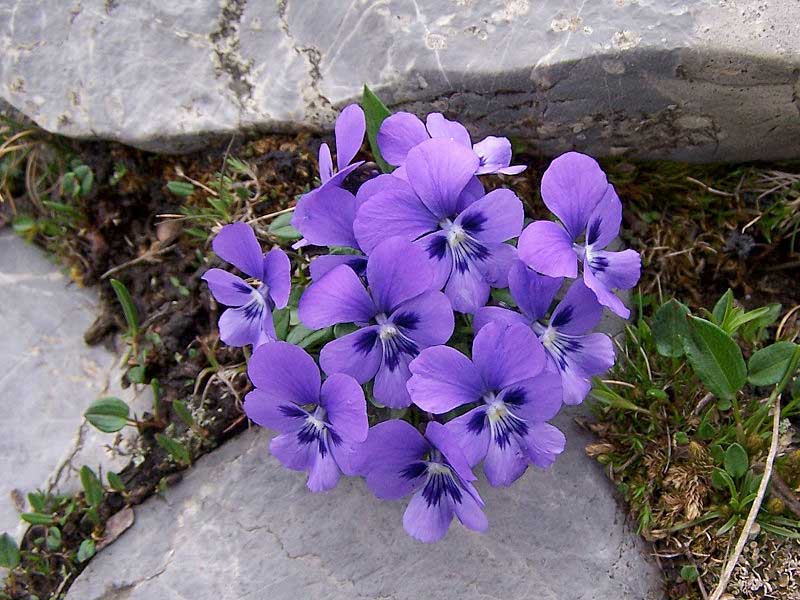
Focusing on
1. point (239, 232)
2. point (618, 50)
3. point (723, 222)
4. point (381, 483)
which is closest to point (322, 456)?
point (381, 483)

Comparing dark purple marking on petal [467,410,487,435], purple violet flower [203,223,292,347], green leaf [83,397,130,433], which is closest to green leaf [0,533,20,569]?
green leaf [83,397,130,433]

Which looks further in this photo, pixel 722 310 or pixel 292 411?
pixel 722 310

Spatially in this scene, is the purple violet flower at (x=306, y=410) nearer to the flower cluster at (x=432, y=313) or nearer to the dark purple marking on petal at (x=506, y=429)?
the flower cluster at (x=432, y=313)

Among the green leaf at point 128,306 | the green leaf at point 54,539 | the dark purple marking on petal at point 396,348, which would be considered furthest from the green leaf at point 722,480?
the green leaf at point 54,539

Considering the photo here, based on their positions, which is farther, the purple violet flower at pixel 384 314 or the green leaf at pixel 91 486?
the green leaf at pixel 91 486

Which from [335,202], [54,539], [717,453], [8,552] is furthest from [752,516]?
[8,552]

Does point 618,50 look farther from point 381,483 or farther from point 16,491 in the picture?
point 16,491

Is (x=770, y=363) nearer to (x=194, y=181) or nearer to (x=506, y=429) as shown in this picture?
(x=506, y=429)
